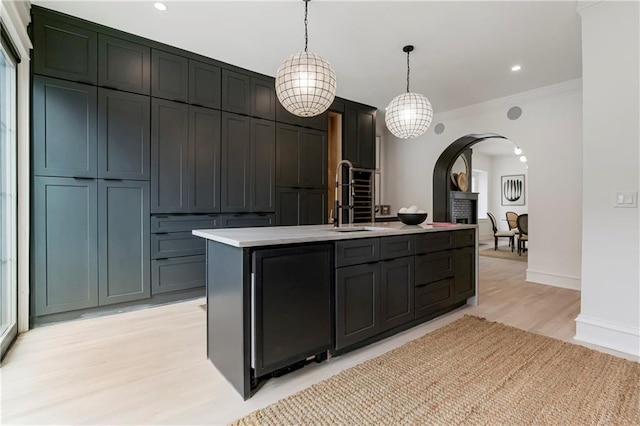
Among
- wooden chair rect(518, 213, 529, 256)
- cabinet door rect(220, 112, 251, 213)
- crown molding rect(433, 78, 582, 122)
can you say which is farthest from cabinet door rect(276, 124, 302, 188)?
wooden chair rect(518, 213, 529, 256)

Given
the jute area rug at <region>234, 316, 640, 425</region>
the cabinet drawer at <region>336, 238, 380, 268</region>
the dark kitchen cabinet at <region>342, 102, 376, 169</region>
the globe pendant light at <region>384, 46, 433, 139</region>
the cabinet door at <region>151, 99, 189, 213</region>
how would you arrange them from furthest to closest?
the dark kitchen cabinet at <region>342, 102, 376, 169</region> → the cabinet door at <region>151, 99, 189, 213</region> → the globe pendant light at <region>384, 46, 433, 139</region> → the cabinet drawer at <region>336, 238, 380, 268</region> → the jute area rug at <region>234, 316, 640, 425</region>

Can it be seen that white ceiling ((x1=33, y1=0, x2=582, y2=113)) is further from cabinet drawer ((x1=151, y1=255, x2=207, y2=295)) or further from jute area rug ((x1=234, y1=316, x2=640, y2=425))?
jute area rug ((x1=234, y1=316, x2=640, y2=425))

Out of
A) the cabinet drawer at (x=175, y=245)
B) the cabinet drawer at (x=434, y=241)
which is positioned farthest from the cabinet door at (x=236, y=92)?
the cabinet drawer at (x=434, y=241)

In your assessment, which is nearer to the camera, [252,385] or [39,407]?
[39,407]

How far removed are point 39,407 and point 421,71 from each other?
4491mm

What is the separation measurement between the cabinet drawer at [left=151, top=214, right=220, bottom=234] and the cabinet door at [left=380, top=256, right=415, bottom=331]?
2.15 meters

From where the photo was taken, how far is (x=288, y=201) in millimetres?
4156

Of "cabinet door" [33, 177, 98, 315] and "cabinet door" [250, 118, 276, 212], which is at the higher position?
"cabinet door" [250, 118, 276, 212]

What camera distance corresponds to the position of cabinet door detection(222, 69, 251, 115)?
142 inches

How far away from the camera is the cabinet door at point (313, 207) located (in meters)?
4.31

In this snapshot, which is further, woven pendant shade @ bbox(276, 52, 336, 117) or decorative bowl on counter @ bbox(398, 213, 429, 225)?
decorative bowl on counter @ bbox(398, 213, 429, 225)

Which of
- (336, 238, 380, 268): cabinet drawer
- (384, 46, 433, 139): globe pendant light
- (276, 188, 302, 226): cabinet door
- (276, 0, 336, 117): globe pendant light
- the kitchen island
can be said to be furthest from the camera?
(276, 188, 302, 226): cabinet door

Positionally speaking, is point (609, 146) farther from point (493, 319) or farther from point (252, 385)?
point (252, 385)

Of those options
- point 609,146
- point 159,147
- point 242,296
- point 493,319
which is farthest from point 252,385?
point 609,146
